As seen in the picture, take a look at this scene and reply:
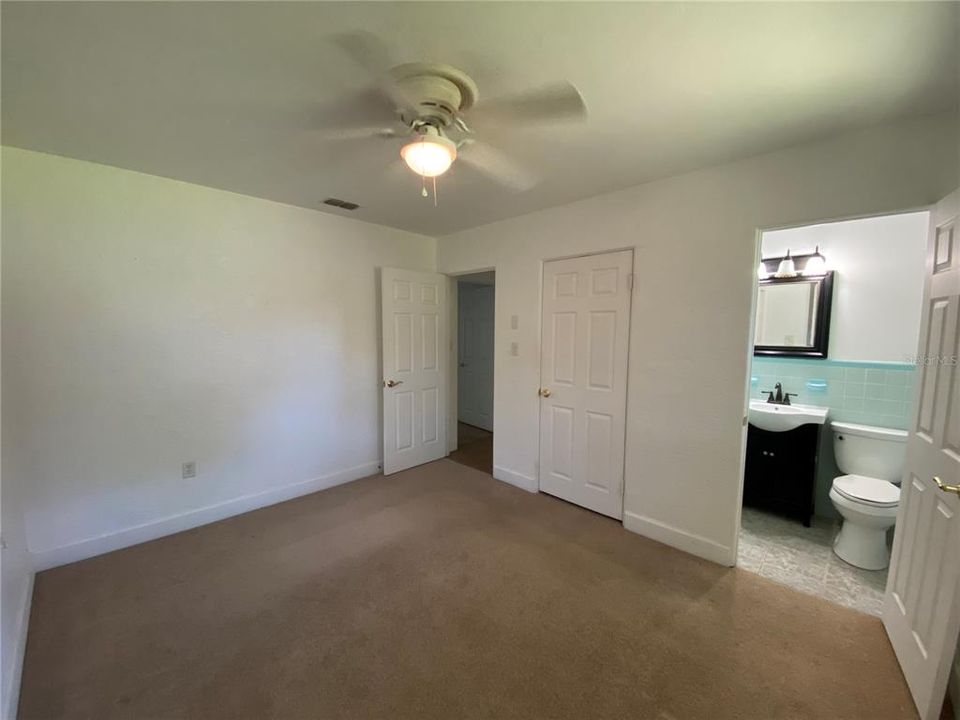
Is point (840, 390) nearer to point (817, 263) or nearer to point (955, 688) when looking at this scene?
point (817, 263)

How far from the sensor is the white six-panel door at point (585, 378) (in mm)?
2695

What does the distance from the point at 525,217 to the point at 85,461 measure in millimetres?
3445

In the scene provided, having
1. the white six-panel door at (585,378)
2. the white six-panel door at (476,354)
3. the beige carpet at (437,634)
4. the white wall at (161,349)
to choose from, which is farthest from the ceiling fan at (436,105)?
the white six-panel door at (476,354)

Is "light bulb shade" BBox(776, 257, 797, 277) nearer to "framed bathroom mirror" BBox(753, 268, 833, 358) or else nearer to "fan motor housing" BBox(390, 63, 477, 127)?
"framed bathroom mirror" BBox(753, 268, 833, 358)

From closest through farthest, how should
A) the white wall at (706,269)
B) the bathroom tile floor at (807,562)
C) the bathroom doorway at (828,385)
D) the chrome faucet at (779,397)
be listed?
the white wall at (706,269) → the bathroom tile floor at (807,562) → the bathroom doorway at (828,385) → the chrome faucet at (779,397)

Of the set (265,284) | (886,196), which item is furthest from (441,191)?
(886,196)

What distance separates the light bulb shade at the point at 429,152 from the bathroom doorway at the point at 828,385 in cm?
214

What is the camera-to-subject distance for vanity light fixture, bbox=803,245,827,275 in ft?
9.56

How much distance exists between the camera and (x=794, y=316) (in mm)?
3053

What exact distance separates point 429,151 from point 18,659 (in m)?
2.69

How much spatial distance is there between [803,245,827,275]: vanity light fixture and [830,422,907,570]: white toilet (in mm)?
1184

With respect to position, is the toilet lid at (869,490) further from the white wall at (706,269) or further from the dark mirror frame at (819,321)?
the dark mirror frame at (819,321)

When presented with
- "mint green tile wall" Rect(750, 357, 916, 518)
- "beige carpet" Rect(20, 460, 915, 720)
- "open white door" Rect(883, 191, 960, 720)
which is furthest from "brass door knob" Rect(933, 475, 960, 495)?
"mint green tile wall" Rect(750, 357, 916, 518)

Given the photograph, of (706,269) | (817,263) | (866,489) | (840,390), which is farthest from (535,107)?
(840,390)
